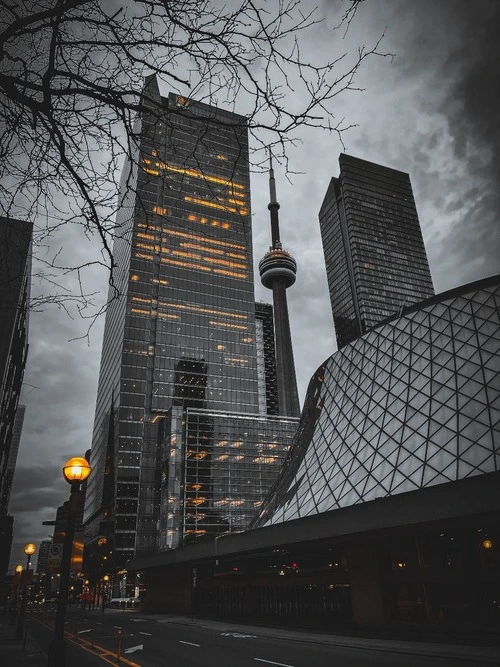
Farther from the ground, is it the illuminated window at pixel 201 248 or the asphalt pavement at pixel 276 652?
the illuminated window at pixel 201 248

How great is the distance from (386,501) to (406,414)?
13.6 metres

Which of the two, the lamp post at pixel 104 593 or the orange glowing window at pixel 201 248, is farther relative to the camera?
the orange glowing window at pixel 201 248

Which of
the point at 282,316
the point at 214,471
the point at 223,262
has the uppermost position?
the point at 223,262

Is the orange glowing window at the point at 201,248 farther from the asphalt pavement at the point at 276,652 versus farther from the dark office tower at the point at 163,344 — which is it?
the asphalt pavement at the point at 276,652

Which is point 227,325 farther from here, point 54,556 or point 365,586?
point 54,556

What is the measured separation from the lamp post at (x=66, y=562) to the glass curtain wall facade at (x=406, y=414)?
19.8 meters

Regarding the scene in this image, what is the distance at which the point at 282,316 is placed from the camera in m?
131

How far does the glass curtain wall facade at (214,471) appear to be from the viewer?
77125mm

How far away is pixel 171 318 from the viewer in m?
107

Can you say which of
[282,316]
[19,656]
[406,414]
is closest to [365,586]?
[406,414]

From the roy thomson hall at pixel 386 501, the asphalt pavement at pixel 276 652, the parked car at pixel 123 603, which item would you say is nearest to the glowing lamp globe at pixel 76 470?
the asphalt pavement at pixel 276 652

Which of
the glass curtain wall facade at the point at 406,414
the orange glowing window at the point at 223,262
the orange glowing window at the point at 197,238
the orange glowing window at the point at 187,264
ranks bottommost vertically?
the glass curtain wall facade at the point at 406,414

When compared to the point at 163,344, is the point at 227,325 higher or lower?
higher

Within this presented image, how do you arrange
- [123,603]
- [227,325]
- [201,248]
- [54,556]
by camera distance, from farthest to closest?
[201,248]
[227,325]
[123,603]
[54,556]
